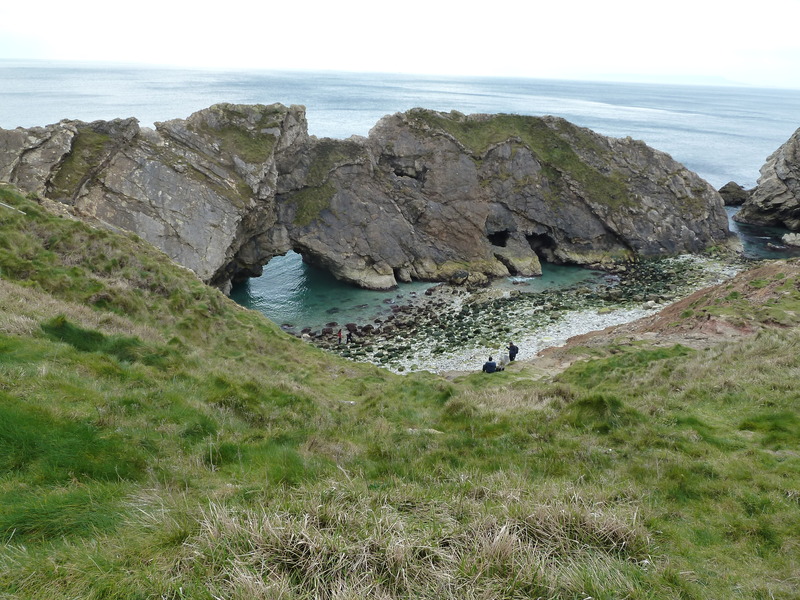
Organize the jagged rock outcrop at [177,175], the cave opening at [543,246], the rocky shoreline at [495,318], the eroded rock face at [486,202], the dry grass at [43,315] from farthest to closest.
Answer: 1. the cave opening at [543,246]
2. the eroded rock face at [486,202]
3. the jagged rock outcrop at [177,175]
4. the rocky shoreline at [495,318]
5. the dry grass at [43,315]

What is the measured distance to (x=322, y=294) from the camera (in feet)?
163

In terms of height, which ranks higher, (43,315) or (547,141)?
(547,141)

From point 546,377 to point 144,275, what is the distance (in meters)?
20.2

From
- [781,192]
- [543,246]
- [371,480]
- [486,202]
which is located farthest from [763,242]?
[371,480]

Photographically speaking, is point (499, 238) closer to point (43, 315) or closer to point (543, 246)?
point (543, 246)

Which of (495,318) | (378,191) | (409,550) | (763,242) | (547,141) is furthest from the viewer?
(763,242)

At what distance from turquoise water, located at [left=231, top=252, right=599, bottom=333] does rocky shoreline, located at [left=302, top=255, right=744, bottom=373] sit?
Answer: 179cm

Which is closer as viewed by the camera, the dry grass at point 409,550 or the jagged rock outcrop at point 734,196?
the dry grass at point 409,550

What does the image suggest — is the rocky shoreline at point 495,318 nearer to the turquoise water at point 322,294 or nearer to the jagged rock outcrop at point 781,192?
the turquoise water at point 322,294

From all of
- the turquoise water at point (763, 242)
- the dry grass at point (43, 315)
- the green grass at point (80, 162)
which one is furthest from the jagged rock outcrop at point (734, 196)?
the dry grass at point (43, 315)

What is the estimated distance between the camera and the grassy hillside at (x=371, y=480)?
15.3ft

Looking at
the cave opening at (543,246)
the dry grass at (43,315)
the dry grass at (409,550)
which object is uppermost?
the dry grass at (409,550)

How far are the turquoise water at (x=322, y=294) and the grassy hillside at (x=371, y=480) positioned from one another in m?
26.5

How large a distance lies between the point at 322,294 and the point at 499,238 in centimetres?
2577
